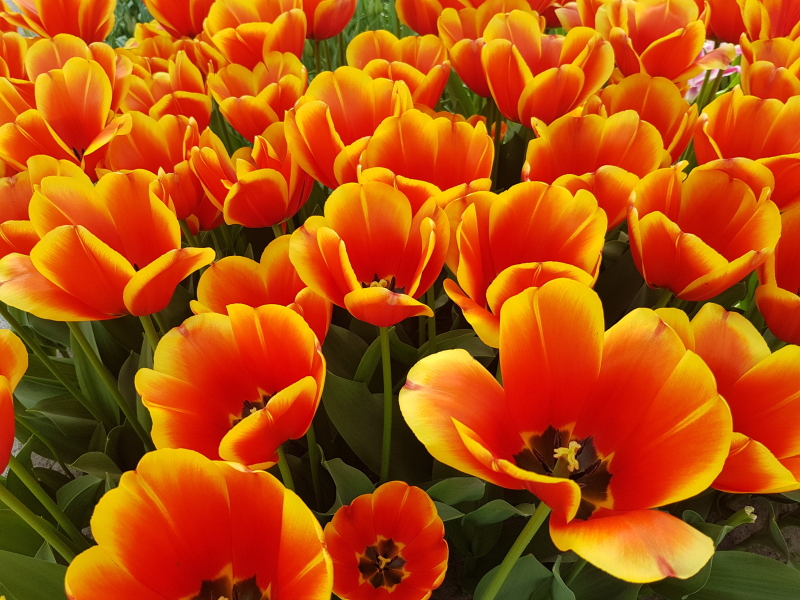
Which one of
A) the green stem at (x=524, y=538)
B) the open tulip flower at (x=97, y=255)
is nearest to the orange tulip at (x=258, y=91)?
the open tulip flower at (x=97, y=255)

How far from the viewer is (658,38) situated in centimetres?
76

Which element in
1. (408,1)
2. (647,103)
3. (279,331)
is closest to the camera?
(279,331)

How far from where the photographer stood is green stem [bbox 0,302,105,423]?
653 millimetres

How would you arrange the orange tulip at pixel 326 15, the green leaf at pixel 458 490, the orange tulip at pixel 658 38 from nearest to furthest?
1. the green leaf at pixel 458 490
2. the orange tulip at pixel 658 38
3. the orange tulip at pixel 326 15

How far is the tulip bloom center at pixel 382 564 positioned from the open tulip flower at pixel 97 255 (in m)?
0.27

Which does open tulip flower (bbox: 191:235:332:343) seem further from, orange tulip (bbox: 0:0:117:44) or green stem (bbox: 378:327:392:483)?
orange tulip (bbox: 0:0:117:44)

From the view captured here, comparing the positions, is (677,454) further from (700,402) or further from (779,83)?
(779,83)

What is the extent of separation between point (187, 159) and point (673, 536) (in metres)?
0.54

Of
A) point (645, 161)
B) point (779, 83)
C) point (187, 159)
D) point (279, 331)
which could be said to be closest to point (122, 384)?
point (187, 159)

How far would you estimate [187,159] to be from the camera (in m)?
0.62

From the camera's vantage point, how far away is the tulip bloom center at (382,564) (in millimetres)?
527

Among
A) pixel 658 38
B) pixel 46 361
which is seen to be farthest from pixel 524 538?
pixel 658 38

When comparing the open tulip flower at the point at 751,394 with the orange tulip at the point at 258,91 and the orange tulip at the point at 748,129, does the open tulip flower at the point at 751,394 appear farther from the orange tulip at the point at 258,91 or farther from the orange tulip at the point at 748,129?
the orange tulip at the point at 258,91

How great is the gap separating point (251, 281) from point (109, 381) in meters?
0.19
